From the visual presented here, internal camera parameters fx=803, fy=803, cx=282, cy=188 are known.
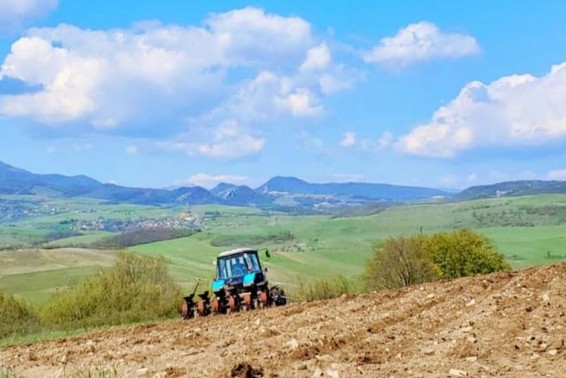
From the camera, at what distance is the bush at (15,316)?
121ft

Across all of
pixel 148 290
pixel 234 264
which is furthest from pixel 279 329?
pixel 148 290

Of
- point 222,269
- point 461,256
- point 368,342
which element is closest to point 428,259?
point 461,256

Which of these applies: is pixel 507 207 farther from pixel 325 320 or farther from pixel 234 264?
pixel 325 320

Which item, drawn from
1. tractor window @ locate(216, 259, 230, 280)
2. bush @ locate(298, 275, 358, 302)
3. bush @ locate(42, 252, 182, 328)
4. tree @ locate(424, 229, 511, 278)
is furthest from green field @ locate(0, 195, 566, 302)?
tractor window @ locate(216, 259, 230, 280)

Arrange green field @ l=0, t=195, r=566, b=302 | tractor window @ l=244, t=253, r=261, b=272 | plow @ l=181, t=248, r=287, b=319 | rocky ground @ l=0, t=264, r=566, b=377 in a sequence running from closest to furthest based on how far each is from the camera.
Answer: rocky ground @ l=0, t=264, r=566, b=377, plow @ l=181, t=248, r=287, b=319, tractor window @ l=244, t=253, r=261, b=272, green field @ l=0, t=195, r=566, b=302

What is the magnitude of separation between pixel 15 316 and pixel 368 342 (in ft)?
108

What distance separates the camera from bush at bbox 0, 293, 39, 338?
3684cm

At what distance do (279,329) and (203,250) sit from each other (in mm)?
88634

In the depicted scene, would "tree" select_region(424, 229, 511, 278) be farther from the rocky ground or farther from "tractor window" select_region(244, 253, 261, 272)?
the rocky ground

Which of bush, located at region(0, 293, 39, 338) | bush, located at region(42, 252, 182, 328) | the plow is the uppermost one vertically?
the plow

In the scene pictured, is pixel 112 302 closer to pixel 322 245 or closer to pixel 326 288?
pixel 326 288

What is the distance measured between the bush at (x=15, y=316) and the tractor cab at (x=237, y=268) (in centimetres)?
1141

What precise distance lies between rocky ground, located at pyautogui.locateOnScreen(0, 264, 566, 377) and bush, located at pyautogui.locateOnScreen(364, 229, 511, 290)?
90.6 feet

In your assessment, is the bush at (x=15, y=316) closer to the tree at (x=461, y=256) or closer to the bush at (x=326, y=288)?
the bush at (x=326, y=288)
